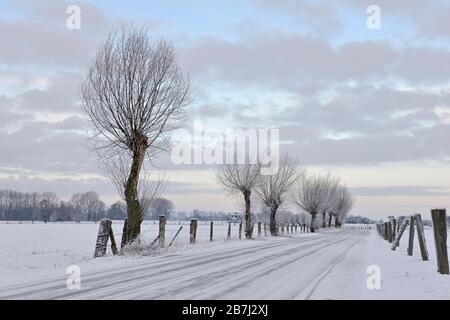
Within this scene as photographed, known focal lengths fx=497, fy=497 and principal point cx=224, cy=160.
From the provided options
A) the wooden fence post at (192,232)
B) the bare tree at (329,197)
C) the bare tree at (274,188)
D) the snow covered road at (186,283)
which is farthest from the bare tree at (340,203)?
the snow covered road at (186,283)

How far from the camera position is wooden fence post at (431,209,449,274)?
11273 mm

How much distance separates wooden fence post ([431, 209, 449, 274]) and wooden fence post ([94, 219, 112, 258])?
426 inches

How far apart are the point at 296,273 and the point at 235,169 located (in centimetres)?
2825

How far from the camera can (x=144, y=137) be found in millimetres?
19125

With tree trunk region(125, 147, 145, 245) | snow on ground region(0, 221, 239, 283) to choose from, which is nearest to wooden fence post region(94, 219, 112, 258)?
snow on ground region(0, 221, 239, 283)

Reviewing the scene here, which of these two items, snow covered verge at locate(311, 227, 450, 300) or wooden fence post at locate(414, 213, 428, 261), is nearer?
snow covered verge at locate(311, 227, 450, 300)

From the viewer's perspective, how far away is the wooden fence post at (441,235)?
11273 mm

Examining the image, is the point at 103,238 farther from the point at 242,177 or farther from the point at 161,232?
the point at 242,177

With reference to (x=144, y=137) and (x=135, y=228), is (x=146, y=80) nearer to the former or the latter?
(x=144, y=137)

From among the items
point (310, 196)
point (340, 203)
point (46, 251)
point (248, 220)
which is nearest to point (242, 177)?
point (248, 220)

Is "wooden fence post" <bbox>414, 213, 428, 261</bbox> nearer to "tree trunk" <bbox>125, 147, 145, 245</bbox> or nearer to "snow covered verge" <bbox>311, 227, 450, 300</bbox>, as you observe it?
"snow covered verge" <bbox>311, 227, 450, 300</bbox>

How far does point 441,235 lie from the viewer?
11.3 m
